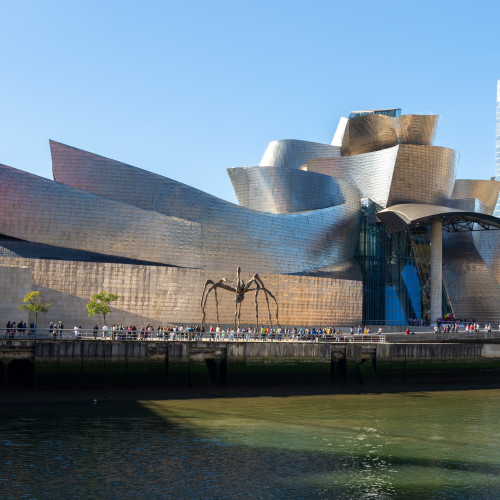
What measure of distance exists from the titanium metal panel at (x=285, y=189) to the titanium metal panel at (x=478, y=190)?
13108 millimetres

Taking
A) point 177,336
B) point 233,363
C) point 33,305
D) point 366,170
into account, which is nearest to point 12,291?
point 33,305

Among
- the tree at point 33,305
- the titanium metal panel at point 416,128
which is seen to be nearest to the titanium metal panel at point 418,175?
the titanium metal panel at point 416,128

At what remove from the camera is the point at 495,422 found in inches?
850

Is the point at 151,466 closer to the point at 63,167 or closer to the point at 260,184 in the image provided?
the point at 63,167

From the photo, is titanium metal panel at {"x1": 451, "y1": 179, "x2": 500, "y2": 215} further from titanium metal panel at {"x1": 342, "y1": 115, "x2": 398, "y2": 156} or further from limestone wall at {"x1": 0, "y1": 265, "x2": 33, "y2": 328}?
limestone wall at {"x1": 0, "y1": 265, "x2": 33, "y2": 328}

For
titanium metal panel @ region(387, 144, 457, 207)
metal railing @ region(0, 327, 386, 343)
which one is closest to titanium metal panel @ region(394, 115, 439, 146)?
titanium metal panel @ region(387, 144, 457, 207)

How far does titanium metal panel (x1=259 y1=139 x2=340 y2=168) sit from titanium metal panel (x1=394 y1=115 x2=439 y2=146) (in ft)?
23.1

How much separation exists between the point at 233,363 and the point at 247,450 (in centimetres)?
1118

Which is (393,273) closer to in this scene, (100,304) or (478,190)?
(478,190)

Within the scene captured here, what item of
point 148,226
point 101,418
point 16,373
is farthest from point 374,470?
Result: point 148,226

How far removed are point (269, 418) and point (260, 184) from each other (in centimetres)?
2792

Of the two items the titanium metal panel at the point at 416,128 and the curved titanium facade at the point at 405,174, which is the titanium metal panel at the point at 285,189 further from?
the titanium metal panel at the point at 416,128

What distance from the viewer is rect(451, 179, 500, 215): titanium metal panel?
2218 inches

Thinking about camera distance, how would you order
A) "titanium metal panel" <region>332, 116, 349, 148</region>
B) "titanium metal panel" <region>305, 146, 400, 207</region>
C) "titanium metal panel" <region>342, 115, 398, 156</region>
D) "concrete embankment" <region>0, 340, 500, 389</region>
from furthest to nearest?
1. "titanium metal panel" <region>332, 116, 349, 148</region>
2. "titanium metal panel" <region>342, 115, 398, 156</region>
3. "titanium metal panel" <region>305, 146, 400, 207</region>
4. "concrete embankment" <region>0, 340, 500, 389</region>
